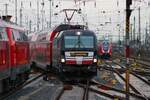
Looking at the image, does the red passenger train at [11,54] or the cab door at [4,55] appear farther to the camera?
the red passenger train at [11,54]

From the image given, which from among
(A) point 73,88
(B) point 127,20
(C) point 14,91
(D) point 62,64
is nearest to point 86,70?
(D) point 62,64

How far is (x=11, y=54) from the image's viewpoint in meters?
21.8

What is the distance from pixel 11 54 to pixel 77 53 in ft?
24.5

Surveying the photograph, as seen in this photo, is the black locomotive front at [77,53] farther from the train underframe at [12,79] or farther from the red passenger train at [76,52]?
the train underframe at [12,79]

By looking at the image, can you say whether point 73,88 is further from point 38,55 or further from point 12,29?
point 38,55

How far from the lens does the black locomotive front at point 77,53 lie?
28.5 m

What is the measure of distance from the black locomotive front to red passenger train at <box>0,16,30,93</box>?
215 centimetres

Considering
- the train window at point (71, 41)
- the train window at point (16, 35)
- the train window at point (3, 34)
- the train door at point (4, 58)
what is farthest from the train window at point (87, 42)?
the train window at point (3, 34)

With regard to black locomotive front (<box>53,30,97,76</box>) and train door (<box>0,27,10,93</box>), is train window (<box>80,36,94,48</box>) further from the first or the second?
train door (<box>0,27,10,93</box>)

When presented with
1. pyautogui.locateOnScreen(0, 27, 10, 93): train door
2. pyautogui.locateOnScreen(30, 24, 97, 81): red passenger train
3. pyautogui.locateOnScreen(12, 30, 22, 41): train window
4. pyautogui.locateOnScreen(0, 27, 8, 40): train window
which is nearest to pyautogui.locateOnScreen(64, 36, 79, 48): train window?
pyautogui.locateOnScreen(30, 24, 97, 81): red passenger train

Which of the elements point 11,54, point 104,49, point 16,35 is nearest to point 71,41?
point 16,35

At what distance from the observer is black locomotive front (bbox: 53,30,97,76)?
1124 inches

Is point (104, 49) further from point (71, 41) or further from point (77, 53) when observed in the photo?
point (77, 53)

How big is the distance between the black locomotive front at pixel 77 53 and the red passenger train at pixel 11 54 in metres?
2.15
